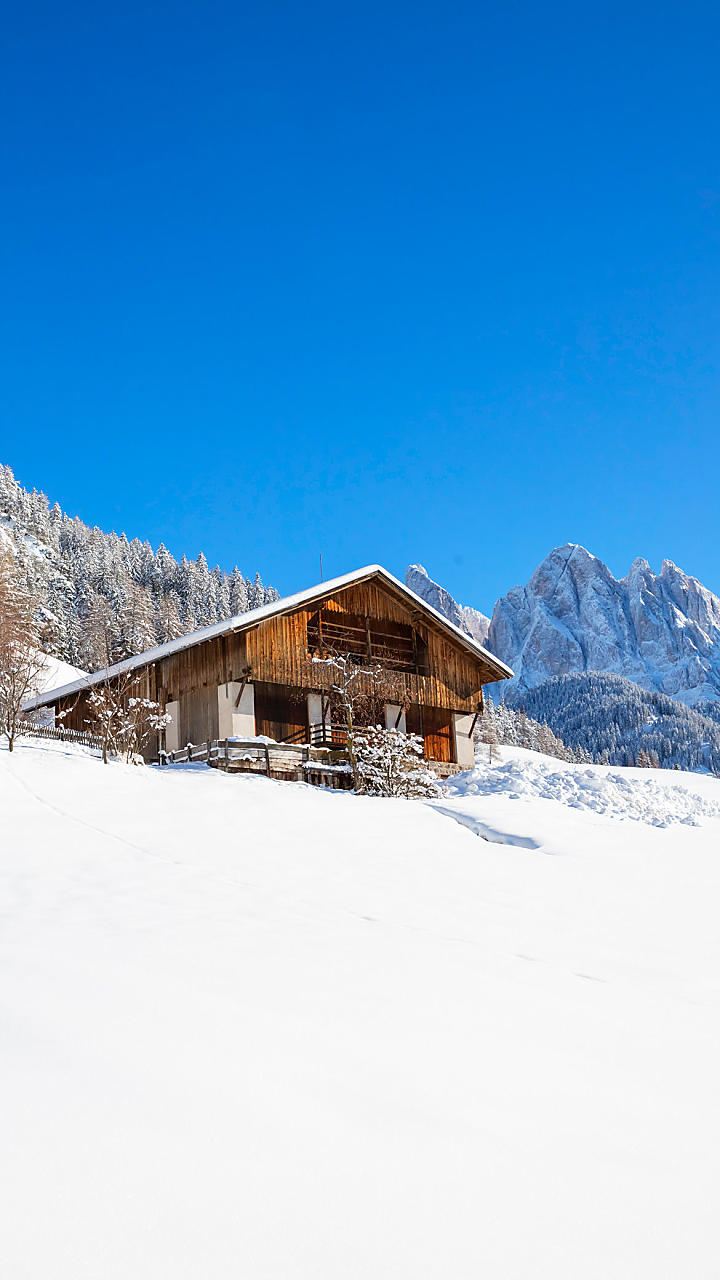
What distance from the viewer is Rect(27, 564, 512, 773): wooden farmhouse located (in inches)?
993

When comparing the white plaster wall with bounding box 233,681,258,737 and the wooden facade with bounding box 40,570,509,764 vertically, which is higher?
the wooden facade with bounding box 40,570,509,764

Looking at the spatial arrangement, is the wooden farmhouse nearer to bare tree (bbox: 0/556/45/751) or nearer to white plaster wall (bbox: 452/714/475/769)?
white plaster wall (bbox: 452/714/475/769)

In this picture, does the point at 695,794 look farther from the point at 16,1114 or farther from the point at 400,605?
the point at 16,1114

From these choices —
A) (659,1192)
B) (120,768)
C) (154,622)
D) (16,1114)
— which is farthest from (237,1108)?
(154,622)

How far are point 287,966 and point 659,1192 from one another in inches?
114

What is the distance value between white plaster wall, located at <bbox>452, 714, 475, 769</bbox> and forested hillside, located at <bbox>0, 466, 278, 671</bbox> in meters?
20.9

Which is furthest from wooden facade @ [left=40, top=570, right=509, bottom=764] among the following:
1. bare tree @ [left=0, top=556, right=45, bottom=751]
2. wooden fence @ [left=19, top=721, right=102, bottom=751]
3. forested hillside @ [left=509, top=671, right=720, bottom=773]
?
forested hillside @ [left=509, top=671, right=720, bottom=773]

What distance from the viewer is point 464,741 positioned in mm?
30594

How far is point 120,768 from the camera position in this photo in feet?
60.6

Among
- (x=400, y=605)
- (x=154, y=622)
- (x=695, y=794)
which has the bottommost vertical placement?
(x=695, y=794)

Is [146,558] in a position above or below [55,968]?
above

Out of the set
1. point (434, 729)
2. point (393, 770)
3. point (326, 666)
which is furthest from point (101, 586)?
point (393, 770)

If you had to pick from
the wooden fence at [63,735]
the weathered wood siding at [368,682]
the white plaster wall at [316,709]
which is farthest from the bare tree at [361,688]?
the wooden fence at [63,735]

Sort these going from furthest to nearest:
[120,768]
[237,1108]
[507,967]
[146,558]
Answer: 1. [146,558]
2. [120,768]
3. [507,967]
4. [237,1108]
